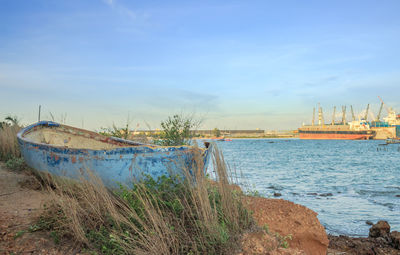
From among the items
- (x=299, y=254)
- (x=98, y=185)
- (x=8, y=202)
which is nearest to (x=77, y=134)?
(x=8, y=202)

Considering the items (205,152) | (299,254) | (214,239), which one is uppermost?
(205,152)

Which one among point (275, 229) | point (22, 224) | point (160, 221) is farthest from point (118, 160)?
point (275, 229)

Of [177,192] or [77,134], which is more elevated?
[77,134]

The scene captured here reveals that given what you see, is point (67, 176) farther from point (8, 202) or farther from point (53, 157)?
point (8, 202)

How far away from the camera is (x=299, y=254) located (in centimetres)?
424

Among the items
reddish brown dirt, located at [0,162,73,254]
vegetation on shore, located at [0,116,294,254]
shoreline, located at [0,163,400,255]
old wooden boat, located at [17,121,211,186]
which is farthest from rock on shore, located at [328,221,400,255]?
reddish brown dirt, located at [0,162,73,254]

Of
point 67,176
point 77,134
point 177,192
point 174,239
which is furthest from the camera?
point 77,134

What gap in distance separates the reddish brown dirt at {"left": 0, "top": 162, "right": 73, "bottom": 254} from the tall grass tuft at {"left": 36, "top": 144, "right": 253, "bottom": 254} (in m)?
0.23

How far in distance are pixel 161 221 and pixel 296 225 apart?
293cm

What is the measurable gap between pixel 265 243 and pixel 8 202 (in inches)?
204

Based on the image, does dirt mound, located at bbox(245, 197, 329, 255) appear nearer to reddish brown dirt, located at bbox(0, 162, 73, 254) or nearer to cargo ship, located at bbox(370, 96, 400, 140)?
reddish brown dirt, located at bbox(0, 162, 73, 254)

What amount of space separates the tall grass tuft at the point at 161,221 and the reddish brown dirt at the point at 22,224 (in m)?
0.23

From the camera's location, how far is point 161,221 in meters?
3.99

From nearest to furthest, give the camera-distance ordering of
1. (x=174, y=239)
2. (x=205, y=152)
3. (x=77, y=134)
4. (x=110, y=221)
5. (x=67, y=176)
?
(x=174, y=239), (x=110, y=221), (x=205, y=152), (x=67, y=176), (x=77, y=134)
